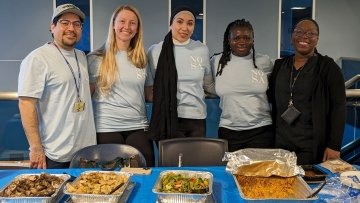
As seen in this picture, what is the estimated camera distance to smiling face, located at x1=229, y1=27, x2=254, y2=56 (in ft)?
8.31

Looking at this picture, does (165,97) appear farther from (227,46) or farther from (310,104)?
(310,104)

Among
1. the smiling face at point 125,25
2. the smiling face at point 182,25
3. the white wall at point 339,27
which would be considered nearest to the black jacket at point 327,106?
the smiling face at point 182,25

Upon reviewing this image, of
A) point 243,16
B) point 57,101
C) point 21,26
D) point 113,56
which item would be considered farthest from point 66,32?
point 243,16

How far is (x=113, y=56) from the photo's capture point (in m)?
2.49

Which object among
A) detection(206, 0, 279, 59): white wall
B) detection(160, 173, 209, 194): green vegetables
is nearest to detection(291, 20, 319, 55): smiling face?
detection(160, 173, 209, 194): green vegetables

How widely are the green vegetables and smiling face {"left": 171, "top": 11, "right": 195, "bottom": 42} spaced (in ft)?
3.98

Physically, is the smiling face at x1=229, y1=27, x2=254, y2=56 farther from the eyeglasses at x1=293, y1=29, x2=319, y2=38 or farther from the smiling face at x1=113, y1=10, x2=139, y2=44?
the smiling face at x1=113, y1=10, x2=139, y2=44

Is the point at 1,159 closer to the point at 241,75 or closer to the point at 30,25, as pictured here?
the point at 241,75

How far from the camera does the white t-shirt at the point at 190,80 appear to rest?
262cm

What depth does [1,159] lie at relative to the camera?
11.1ft

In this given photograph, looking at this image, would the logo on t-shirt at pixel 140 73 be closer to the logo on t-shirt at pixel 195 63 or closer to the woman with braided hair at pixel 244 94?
the logo on t-shirt at pixel 195 63

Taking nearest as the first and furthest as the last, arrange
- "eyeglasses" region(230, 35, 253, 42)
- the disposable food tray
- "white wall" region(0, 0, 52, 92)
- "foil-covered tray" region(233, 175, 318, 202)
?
"foil-covered tray" region(233, 175, 318, 202), the disposable food tray, "eyeglasses" region(230, 35, 253, 42), "white wall" region(0, 0, 52, 92)

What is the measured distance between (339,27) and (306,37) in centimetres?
696

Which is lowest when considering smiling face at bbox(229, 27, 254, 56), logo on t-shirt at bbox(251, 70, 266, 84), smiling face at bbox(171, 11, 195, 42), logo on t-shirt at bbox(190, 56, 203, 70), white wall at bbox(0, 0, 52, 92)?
logo on t-shirt at bbox(251, 70, 266, 84)
